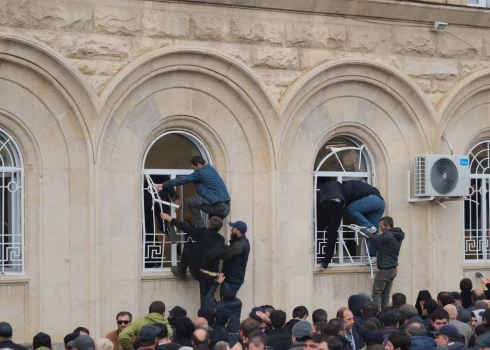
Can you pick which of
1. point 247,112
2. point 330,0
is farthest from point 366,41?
point 247,112

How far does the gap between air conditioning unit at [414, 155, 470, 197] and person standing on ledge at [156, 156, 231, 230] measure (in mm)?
3447

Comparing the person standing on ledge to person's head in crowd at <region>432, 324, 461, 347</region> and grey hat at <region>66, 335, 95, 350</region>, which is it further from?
grey hat at <region>66, 335, 95, 350</region>

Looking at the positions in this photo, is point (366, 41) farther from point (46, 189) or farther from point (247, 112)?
point (46, 189)

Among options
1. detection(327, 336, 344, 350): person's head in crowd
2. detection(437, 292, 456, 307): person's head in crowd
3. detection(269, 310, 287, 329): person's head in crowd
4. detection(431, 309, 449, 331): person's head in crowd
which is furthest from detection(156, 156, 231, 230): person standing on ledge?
detection(327, 336, 344, 350): person's head in crowd

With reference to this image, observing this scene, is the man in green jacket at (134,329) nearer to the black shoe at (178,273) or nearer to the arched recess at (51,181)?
the arched recess at (51,181)

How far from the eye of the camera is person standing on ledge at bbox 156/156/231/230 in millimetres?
18609

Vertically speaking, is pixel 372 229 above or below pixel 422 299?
above

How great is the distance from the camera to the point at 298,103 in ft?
64.9

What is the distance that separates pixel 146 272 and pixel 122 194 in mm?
1205

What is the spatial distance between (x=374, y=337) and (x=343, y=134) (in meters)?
7.15

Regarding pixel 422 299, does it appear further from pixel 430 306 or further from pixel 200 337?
pixel 200 337

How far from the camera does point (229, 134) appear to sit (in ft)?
63.6

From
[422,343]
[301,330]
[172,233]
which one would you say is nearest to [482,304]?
[422,343]

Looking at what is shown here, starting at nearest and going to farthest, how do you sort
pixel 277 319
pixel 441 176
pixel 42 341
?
pixel 42 341 → pixel 277 319 → pixel 441 176
